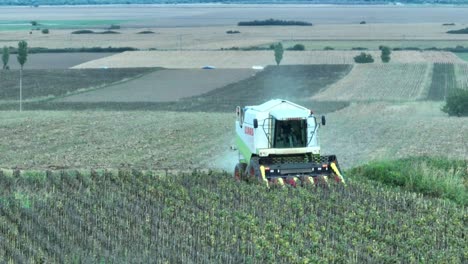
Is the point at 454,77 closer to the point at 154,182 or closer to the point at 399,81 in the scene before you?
the point at 399,81

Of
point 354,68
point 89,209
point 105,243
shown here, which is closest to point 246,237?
point 105,243

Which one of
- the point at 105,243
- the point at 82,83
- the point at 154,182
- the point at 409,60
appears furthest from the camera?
the point at 409,60

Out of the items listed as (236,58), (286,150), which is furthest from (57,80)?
(286,150)

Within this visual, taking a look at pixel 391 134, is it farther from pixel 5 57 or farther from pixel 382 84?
pixel 5 57

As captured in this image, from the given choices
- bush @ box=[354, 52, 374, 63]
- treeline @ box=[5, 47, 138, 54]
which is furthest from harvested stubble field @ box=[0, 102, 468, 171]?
treeline @ box=[5, 47, 138, 54]

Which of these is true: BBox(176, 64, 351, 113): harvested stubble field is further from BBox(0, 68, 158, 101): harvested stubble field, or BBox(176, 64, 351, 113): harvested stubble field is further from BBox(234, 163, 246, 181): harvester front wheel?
BBox(234, 163, 246, 181): harvester front wheel
